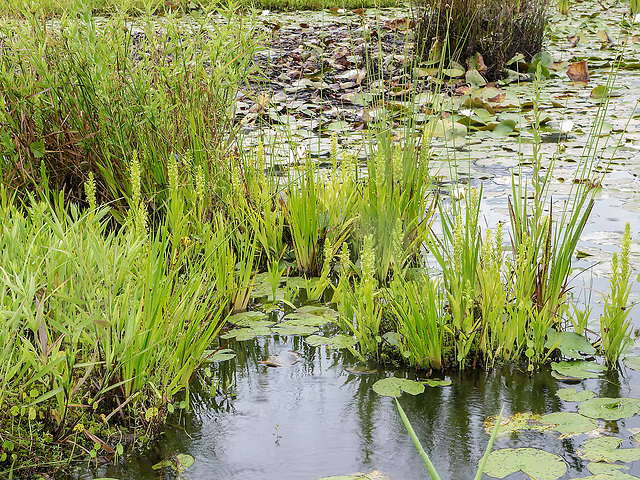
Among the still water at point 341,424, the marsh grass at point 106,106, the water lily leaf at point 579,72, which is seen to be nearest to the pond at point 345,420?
the still water at point 341,424

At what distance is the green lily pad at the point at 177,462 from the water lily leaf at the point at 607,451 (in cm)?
104

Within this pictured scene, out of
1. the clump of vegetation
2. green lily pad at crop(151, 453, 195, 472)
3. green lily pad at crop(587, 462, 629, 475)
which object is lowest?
green lily pad at crop(151, 453, 195, 472)

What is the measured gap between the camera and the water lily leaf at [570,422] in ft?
5.84

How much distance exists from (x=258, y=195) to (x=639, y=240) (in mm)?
1809

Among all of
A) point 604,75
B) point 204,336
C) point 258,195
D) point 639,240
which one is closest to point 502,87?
point 604,75

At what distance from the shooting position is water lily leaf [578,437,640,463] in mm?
1642

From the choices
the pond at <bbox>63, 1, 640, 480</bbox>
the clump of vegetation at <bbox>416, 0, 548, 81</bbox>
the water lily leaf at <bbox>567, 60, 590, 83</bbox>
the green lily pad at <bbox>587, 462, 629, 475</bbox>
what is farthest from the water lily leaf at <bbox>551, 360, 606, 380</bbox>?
the water lily leaf at <bbox>567, 60, 590, 83</bbox>

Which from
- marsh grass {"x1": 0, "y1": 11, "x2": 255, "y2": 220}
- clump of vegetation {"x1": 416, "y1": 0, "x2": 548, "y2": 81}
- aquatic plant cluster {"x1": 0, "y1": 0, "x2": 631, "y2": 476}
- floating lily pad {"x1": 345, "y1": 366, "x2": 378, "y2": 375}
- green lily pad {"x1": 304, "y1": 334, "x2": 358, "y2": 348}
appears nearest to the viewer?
aquatic plant cluster {"x1": 0, "y1": 0, "x2": 631, "y2": 476}

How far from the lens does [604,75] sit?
6.78 meters

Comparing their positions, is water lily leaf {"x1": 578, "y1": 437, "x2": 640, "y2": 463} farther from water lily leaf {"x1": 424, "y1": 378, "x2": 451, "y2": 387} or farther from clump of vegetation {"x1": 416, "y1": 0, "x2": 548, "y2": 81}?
clump of vegetation {"x1": 416, "y1": 0, "x2": 548, "y2": 81}

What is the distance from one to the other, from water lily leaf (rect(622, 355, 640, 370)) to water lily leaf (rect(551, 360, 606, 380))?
0.08m

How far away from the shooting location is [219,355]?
2234 millimetres

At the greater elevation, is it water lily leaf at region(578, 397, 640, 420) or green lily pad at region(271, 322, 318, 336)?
green lily pad at region(271, 322, 318, 336)

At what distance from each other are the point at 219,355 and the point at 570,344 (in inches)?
47.8
